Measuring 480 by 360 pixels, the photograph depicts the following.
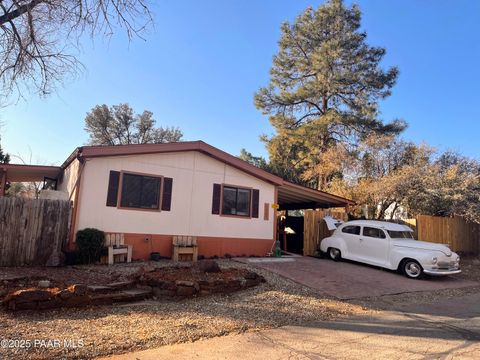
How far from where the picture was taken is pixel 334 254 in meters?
14.4

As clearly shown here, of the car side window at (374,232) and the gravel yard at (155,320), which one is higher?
the car side window at (374,232)

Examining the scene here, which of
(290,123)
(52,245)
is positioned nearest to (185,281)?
(52,245)

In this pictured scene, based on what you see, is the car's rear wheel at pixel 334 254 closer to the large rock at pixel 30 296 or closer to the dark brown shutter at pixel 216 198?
the dark brown shutter at pixel 216 198

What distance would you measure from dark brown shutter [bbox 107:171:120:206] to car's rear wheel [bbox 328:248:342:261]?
8.38 metres

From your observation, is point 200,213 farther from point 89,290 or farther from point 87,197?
point 89,290

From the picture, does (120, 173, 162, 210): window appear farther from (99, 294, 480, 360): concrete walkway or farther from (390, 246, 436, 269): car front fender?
(390, 246, 436, 269): car front fender

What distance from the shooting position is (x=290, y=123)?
29.6 meters

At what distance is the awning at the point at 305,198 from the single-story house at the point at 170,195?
0.35m

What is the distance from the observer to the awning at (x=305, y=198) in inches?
635

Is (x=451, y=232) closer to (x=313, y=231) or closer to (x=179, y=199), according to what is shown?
(x=313, y=231)

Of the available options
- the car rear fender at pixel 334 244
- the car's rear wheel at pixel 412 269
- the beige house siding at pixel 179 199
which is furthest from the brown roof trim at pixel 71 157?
the car's rear wheel at pixel 412 269

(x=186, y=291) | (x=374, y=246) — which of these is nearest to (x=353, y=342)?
(x=186, y=291)

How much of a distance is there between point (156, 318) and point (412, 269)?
361 inches

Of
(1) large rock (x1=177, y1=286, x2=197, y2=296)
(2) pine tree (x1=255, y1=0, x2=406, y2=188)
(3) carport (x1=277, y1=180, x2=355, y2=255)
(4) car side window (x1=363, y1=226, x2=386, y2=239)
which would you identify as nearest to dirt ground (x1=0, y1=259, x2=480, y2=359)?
(1) large rock (x1=177, y1=286, x2=197, y2=296)
